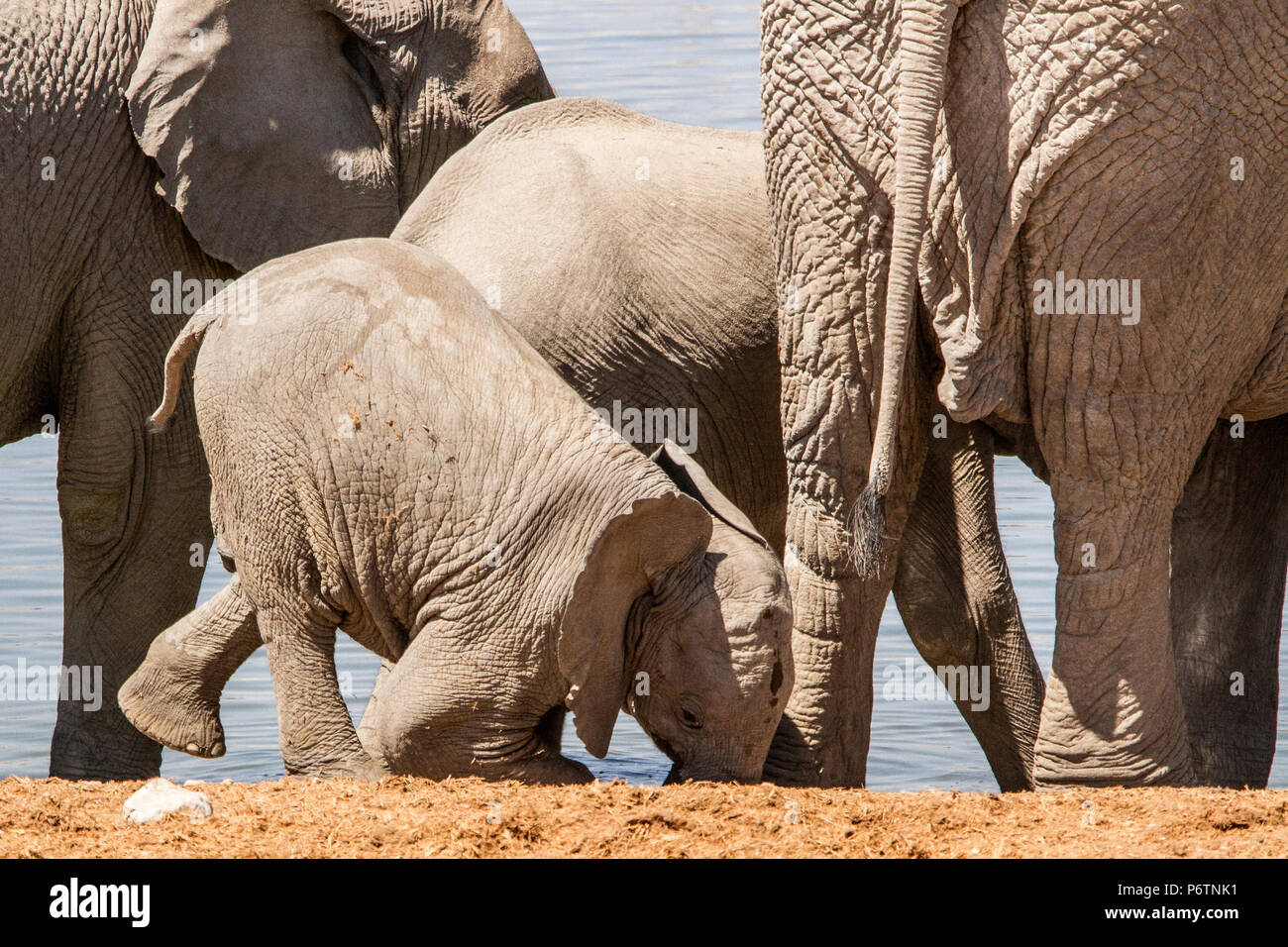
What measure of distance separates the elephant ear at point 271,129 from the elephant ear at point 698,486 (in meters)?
2.38

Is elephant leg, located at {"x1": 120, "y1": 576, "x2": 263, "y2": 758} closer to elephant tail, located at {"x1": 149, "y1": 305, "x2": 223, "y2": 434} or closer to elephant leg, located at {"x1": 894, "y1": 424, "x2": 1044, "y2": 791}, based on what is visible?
elephant tail, located at {"x1": 149, "y1": 305, "x2": 223, "y2": 434}

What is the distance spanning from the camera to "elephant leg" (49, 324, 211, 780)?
7.27 meters

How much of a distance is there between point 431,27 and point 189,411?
1.58m

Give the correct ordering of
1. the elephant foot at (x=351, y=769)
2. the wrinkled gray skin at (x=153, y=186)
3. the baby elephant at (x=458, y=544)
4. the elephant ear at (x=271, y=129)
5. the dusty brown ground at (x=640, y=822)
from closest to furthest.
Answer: the dusty brown ground at (x=640, y=822), the baby elephant at (x=458, y=544), the elephant foot at (x=351, y=769), the wrinkled gray skin at (x=153, y=186), the elephant ear at (x=271, y=129)

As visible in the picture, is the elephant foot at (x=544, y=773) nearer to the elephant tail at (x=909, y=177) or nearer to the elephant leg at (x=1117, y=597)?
the elephant tail at (x=909, y=177)

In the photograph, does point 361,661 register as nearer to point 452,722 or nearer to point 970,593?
point 970,593

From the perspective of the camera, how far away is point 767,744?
5395 mm

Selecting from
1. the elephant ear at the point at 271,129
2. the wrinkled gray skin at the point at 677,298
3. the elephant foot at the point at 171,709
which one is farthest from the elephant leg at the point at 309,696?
the elephant ear at the point at 271,129

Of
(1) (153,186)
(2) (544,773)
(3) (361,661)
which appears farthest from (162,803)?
(3) (361,661)

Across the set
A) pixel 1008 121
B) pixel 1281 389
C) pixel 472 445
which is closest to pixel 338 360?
pixel 472 445

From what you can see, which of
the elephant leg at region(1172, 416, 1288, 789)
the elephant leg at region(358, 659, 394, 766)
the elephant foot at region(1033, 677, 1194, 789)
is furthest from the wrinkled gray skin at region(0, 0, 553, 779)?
the elephant foot at region(1033, 677, 1194, 789)

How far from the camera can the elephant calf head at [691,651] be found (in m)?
5.16
